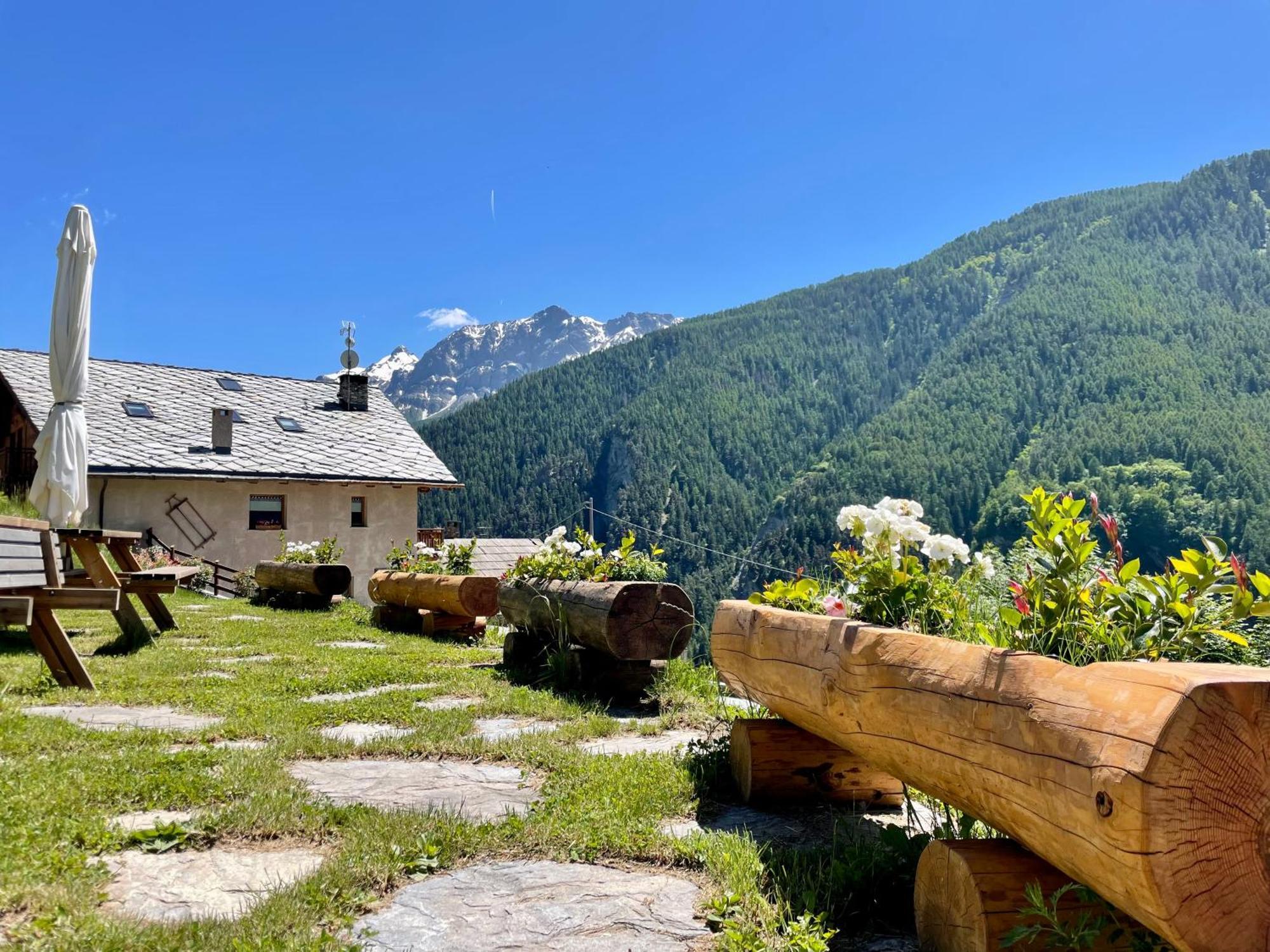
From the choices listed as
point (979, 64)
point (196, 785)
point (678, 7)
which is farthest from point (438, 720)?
point (979, 64)

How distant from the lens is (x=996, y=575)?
120 inches

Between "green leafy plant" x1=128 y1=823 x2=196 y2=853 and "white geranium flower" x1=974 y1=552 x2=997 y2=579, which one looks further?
"white geranium flower" x1=974 y1=552 x2=997 y2=579

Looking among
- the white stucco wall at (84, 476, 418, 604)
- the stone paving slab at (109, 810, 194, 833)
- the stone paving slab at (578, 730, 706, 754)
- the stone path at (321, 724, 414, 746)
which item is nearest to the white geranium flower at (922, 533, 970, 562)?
the stone paving slab at (578, 730, 706, 754)

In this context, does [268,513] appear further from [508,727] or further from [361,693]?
[508,727]

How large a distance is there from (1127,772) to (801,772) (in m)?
2.07

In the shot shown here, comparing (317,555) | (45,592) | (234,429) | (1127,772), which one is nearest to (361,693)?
(45,592)

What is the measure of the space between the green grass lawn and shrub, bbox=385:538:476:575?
4112 mm

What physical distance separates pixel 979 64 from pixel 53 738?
47.7 m

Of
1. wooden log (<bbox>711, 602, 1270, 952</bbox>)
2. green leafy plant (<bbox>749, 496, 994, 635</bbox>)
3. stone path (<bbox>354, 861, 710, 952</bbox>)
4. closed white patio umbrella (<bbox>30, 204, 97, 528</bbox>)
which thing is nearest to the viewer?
wooden log (<bbox>711, 602, 1270, 952</bbox>)

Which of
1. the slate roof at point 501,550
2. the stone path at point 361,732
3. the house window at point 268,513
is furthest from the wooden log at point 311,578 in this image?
the house window at point 268,513

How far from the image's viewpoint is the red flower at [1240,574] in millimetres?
1837

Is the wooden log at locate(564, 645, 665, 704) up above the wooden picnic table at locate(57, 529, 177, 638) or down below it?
below

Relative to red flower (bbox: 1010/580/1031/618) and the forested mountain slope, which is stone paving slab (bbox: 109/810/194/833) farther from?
the forested mountain slope

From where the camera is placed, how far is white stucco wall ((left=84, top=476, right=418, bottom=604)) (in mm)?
19016
